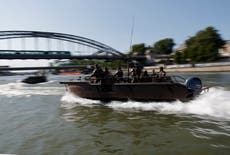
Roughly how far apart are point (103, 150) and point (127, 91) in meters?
7.28

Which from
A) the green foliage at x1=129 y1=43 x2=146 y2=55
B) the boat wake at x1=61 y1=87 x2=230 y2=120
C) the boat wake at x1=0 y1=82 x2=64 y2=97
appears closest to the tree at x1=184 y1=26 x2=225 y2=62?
the green foliage at x1=129 y1=43 x2=146 y2=55

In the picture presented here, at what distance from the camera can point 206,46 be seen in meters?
81.2

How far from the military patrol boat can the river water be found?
342 millimetres

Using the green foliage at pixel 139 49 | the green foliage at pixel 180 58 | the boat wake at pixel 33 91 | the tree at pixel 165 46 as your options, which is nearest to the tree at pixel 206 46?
the green foliage at pixel 180 58

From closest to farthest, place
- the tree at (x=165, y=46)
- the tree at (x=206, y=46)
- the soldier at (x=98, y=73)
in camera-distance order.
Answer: the soldier at (x=98, y=73), the tree at (x=206, y=46), the tree at (x=165, y=46)

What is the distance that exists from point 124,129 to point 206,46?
75509mm

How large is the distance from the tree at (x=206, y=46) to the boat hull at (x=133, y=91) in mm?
65830

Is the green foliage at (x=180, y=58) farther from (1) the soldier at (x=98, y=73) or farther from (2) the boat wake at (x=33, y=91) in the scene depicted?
(1) the soldier at (x=98, y=73)

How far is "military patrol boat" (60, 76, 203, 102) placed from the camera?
13.5 metres

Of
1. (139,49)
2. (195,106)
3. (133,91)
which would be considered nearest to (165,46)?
(139,49)

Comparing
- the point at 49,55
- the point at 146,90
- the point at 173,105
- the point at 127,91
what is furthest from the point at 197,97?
the point at 49,55

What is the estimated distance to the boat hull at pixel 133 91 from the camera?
1355cm

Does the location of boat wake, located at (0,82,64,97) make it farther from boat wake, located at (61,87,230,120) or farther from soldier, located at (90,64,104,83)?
boat wake, located at (61,87,230,120)

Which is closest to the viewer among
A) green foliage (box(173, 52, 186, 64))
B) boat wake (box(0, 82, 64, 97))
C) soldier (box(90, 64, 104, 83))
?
soldier (box(90, 64, 104, 83))
